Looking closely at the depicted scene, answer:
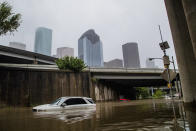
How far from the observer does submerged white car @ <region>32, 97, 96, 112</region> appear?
1029cm

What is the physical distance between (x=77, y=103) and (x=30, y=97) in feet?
41.4

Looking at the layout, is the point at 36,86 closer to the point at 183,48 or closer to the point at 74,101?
the point at 74,101

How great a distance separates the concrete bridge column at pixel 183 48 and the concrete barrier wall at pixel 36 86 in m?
17.8

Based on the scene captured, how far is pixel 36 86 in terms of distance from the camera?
21672mm

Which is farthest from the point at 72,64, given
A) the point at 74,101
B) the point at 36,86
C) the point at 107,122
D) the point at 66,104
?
the point at 107,122

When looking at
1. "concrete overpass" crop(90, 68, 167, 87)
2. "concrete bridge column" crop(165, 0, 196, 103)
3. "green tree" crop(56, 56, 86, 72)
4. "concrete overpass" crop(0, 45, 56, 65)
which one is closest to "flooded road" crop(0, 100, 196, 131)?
"concrete bridge column" crop(165, 0, 196, 103)

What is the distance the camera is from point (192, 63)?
32.9 ft

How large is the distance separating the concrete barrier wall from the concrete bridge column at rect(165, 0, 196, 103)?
17.8 m

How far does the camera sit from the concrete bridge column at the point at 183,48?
9.89 m

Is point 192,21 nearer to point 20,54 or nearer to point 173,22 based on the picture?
point 173,22

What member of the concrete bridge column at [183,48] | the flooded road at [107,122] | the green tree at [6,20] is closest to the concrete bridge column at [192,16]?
the flooded road at [107,122]

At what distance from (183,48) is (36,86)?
1978cm

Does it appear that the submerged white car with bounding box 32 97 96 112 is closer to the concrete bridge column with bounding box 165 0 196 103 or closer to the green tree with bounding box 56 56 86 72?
the concrete bridge column with bounding box 165 0 196 103

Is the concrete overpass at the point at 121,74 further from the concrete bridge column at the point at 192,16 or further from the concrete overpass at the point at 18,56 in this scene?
the concrete overpass at the point at 18,56
